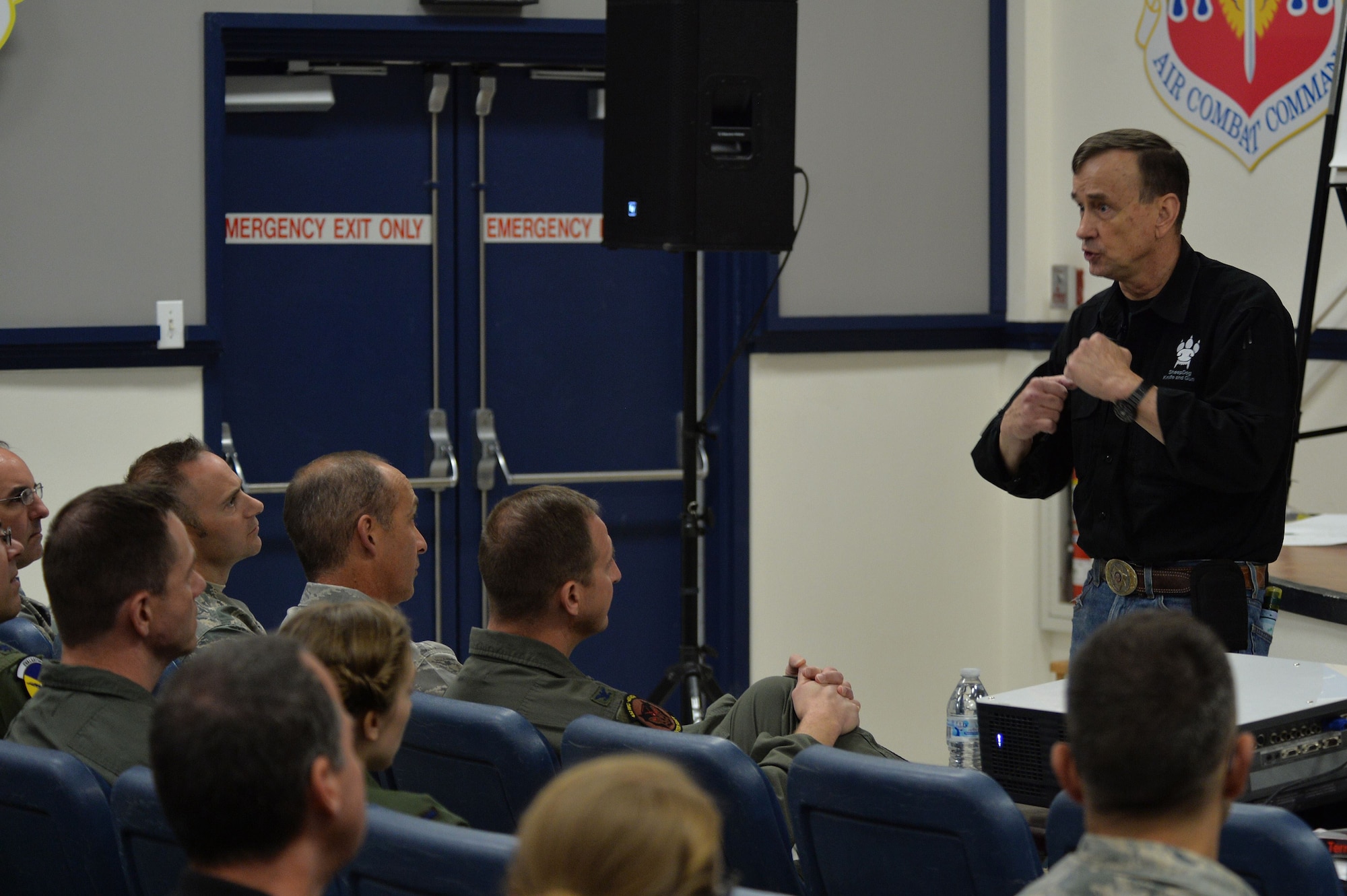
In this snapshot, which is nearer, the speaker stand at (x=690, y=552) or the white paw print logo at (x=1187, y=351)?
the white paw print logo at (x=1187, y=351)

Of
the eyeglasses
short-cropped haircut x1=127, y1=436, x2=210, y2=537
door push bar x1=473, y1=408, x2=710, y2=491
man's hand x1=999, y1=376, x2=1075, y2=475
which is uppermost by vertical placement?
man's hand x1=999, y1=376, x2=1075, y2=475

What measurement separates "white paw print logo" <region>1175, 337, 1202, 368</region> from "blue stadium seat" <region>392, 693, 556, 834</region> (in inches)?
56.0

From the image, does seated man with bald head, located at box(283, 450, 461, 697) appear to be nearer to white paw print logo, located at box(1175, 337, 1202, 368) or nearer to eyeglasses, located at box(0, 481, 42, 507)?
eyeglasses, located at box(0, 481, 42, 507)

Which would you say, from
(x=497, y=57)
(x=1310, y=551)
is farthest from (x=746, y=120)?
(x=1310, y=551)

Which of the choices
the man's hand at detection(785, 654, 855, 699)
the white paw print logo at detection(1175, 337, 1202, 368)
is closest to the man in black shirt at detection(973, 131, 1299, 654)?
the white paw print logo at detection(1175, 337, 1202, 368)

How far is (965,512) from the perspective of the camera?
5.57 meters

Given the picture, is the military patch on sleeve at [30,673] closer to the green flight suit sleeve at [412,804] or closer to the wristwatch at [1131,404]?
the green flight suit sleeve at [412,804]

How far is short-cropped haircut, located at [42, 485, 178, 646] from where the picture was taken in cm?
223

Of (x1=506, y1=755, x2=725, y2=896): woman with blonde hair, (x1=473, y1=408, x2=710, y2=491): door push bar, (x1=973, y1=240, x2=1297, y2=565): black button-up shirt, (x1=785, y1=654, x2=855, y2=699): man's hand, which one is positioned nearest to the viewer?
(x1=506, y1=755, x2=725, y2=896): woman with blonde hair

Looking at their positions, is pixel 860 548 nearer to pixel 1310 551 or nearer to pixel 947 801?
pixel 1310 551

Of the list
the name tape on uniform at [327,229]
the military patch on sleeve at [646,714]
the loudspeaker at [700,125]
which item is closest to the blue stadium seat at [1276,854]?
the military patch on sleeve at [646,714]

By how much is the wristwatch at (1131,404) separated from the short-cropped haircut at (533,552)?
1016 mm

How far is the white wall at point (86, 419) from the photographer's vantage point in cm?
469

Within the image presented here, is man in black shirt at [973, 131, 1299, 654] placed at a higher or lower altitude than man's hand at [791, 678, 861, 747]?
higher
